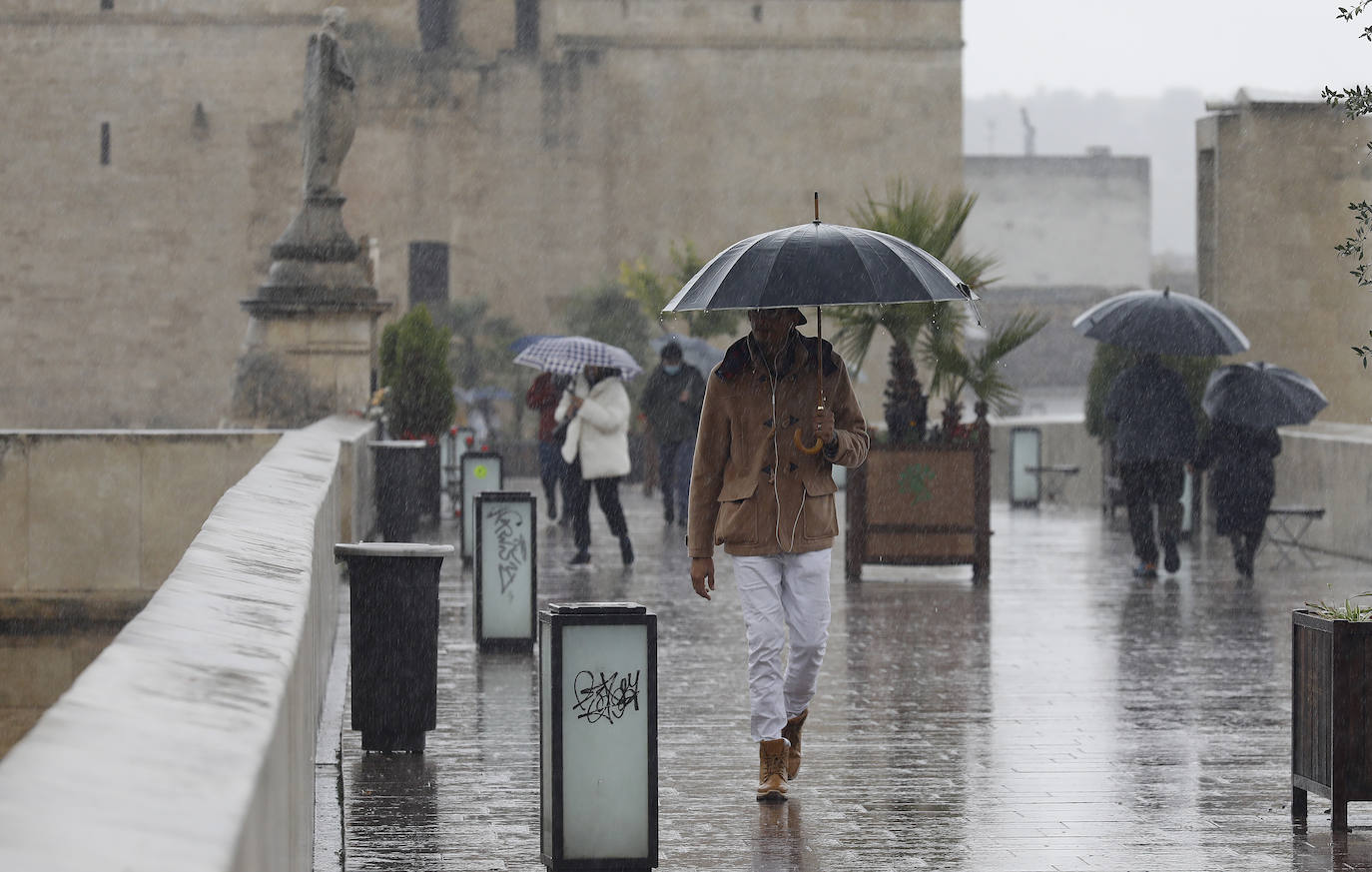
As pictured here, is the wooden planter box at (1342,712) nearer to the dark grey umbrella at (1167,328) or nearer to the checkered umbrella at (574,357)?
the dark grey umbrella at (1167,328)

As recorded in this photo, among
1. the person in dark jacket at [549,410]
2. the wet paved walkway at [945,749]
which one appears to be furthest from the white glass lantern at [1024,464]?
the wet paved walkway at [945,749]

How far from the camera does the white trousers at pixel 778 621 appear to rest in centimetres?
652

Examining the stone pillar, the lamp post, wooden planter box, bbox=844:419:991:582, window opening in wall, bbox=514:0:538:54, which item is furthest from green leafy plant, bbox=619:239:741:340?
the lamp post

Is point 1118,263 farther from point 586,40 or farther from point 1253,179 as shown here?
point 1253,179

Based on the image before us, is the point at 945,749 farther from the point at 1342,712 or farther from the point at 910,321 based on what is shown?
the point at 910,321

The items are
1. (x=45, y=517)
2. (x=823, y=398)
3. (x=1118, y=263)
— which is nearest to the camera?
(x=823, y=398)

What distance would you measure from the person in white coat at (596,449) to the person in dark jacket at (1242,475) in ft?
14.4

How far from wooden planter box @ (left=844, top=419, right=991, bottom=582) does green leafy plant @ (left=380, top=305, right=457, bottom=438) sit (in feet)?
24.1

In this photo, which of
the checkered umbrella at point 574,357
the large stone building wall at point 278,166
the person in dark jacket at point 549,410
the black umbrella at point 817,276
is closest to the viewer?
the black umbrella at point 817,276

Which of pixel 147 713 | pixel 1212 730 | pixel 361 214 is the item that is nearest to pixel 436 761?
pixel 1212 730

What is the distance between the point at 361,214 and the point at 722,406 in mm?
39942

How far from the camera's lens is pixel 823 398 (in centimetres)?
668

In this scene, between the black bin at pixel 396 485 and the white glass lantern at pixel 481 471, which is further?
the white glass lantern at pixel 481 471

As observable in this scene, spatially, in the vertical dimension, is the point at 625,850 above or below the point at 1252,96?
below
